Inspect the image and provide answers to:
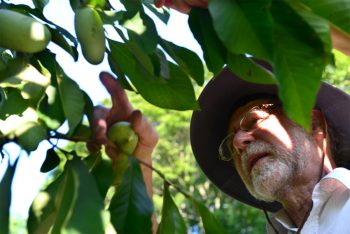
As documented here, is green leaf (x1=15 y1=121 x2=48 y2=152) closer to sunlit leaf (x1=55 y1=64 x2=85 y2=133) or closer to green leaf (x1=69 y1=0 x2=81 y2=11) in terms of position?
sunlit leaf (x1=55 y1=64 x2=85 y2=133)

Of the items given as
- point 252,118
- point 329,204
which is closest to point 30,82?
point 329,204

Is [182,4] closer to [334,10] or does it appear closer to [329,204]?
[334,10]

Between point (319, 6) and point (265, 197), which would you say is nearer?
point (319, 6)

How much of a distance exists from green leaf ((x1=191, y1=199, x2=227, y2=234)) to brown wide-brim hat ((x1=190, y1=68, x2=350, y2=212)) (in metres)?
0.99

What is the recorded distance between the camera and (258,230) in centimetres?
741

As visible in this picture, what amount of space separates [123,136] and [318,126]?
3.81ft

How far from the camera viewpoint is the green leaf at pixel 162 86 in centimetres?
129

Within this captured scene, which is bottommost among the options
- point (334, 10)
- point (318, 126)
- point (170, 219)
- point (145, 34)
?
point (318, 126)

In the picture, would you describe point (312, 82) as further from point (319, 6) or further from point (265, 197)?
point (265, 197)

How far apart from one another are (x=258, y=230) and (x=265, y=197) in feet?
18.1

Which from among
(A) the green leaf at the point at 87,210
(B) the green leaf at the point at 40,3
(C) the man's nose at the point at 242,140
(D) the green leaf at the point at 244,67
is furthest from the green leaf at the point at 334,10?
(C) the man's nose at the point at 242,140

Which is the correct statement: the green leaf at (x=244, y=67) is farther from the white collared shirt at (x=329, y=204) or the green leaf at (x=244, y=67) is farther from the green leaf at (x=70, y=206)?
the white collared shirt at (x=329, y=204)

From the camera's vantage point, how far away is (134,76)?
132 centimetres

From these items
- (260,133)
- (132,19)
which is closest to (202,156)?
(260,133)
